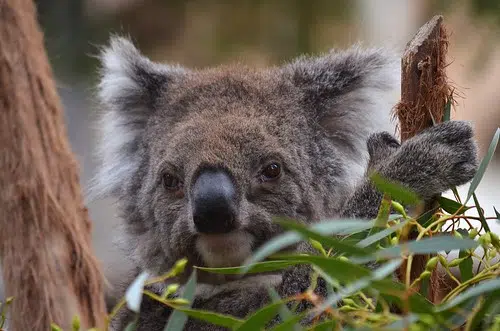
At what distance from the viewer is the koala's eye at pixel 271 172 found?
2.44 m

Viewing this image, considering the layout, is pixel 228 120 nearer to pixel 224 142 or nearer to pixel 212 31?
pixel 224 142

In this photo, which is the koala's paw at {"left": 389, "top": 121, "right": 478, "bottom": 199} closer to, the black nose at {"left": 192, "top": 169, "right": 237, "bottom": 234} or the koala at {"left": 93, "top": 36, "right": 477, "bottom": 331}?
the koala at {"left": 93, "top": 36, "right": 477, "bottom": 331}

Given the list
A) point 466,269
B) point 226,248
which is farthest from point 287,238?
point 226,248

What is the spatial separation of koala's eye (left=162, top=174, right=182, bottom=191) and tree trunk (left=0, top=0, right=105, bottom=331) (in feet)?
2.35

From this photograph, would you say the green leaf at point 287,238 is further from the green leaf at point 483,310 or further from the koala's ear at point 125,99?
the koala's ear at point 125,99

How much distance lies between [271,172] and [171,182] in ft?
1.00

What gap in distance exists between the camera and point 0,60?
1741 mm

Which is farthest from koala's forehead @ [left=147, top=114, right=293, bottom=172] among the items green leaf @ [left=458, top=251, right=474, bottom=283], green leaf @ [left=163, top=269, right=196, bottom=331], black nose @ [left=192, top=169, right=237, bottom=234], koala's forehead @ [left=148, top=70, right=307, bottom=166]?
green leaf @ [left=163, top=269, right=196, bottom=331]

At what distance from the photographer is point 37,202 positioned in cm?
167

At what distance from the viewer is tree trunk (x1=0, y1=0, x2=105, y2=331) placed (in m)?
1.62

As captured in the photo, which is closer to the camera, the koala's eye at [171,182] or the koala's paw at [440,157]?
the koala's paw at [440,157]

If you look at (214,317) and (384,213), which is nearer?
(214,317)

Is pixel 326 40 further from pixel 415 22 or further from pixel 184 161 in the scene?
pixel 184 161

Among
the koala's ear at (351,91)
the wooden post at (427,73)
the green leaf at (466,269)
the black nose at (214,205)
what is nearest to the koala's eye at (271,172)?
the black nose at (214,205)
